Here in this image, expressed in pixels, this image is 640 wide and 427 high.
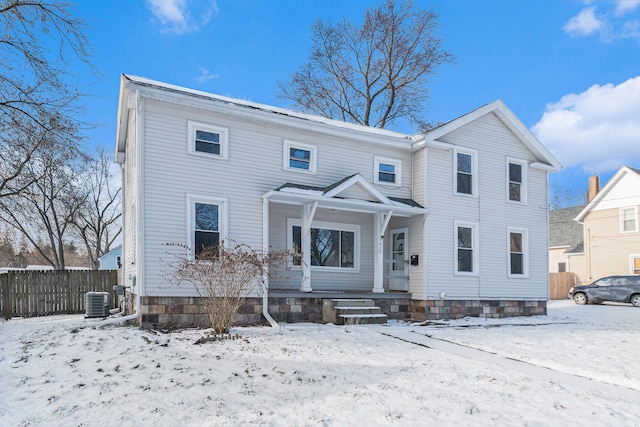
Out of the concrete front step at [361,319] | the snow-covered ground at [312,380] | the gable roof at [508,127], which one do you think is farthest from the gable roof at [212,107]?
the snow-covered ground at [312,380]

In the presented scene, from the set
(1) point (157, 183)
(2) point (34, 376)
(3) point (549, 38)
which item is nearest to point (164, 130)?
(1) point (157, 183)

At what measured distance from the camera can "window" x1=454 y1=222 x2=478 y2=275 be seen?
12.6 m

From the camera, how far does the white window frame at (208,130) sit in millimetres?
9898

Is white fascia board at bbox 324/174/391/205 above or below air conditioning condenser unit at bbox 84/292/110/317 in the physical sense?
above

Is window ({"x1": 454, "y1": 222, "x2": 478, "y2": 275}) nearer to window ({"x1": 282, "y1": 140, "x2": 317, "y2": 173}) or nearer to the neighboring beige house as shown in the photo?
window ({"x1": 282, "y1": 140, "x2": 317, "y2": 173})

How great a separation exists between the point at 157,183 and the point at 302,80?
17.8 metres

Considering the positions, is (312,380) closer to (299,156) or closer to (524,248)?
(299,156)

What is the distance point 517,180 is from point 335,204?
624 centimetres

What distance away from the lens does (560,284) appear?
79.4 ft

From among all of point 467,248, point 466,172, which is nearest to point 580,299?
point 467,248

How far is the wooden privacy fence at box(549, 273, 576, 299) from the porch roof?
51.8 ft

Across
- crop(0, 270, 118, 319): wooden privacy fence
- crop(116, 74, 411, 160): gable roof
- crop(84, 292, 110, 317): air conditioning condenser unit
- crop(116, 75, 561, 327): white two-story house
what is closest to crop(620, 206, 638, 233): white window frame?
crop(116, 75, 561, 327): white two-story house

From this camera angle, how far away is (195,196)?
982cm

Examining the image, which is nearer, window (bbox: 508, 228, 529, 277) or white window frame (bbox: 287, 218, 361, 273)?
white window frame (bbox: 287, 218, 361, 273)
